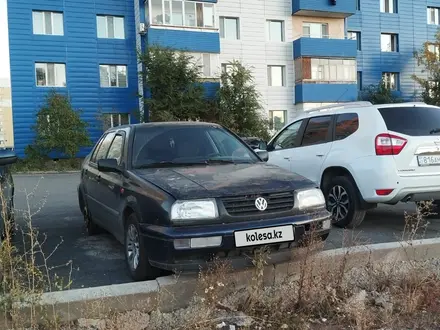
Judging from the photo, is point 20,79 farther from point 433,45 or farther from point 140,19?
point 433,45

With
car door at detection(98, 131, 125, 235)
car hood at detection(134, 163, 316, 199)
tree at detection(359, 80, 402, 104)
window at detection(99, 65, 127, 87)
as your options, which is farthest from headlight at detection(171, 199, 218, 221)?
tree at detection(359, 80, 402, 104)

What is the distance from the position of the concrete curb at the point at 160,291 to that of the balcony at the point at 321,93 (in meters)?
27.7

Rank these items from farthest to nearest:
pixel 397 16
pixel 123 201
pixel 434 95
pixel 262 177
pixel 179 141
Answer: pixel 397 16
pixel 434 95
pixel 179 141
pixel 123 201
pixel 262 177

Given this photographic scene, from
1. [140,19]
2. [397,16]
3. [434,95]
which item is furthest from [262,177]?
[397,16]

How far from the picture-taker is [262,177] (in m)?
4.27

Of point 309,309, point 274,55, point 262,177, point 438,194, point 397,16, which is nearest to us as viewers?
point 309,309

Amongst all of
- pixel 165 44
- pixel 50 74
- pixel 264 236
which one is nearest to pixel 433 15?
pixel 165 44

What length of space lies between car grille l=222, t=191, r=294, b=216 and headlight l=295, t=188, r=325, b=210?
3.2 inches

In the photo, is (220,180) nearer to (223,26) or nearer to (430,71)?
(223,26)

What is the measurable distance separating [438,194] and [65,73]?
1058 inches

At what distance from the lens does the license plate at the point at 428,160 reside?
19.0ft

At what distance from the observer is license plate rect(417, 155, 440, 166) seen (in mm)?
5787

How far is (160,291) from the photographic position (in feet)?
11.7

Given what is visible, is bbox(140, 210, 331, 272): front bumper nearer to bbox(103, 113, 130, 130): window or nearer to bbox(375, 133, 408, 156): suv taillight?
bbox(375, 133, 408, 156): suv taillight
